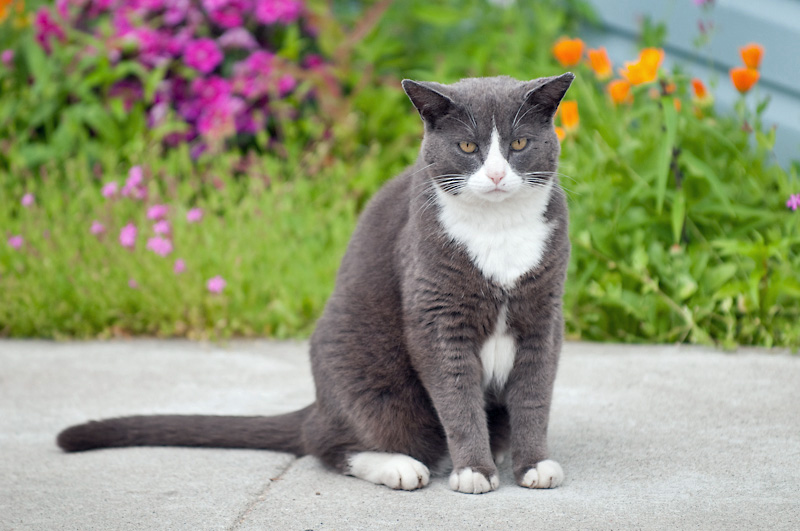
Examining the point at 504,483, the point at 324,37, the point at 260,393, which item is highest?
the point at 324,37

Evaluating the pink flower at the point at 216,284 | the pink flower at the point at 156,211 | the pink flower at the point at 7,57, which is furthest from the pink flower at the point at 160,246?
the pink flower at the point at 7,57

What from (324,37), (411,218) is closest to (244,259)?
(324,37)

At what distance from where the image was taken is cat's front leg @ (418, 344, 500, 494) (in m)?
2.17

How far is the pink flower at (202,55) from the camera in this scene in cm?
517

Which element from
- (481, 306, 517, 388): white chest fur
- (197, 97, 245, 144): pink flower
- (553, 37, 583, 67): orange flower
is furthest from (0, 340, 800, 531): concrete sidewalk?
(197, 97, 245, 144): pink flower

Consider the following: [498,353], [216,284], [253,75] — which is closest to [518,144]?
[498,353]

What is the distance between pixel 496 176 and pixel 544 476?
833 mm

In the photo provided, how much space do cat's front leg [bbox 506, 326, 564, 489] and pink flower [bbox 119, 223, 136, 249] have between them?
→ 266 cm

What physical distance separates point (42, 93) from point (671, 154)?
3840 mm

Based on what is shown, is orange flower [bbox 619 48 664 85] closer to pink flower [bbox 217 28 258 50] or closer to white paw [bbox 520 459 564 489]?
white paw [bbox 520 459 564 489]

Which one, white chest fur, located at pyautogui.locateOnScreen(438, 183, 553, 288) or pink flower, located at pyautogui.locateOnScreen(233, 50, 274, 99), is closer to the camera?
white chest fur, located at pyautogui.locateOnScreen(438, 183, 553, 288)

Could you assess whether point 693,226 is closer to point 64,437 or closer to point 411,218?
point 411,218

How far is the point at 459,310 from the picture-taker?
217 cm

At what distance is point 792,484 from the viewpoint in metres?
2.15
